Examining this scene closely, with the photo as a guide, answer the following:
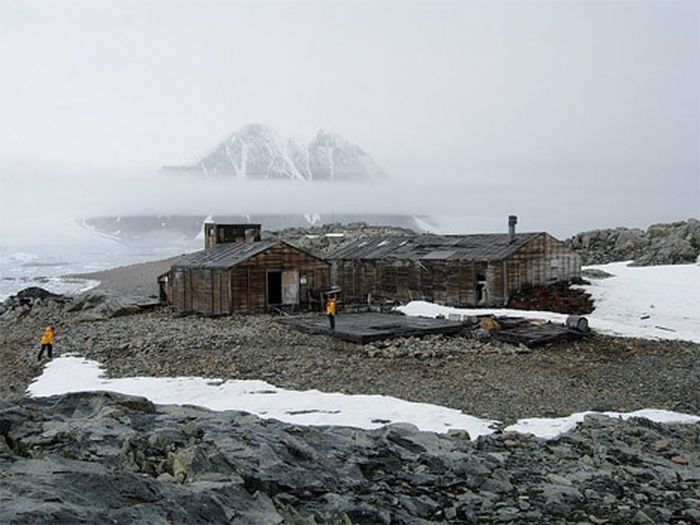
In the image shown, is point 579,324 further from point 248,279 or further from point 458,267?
point 248,279

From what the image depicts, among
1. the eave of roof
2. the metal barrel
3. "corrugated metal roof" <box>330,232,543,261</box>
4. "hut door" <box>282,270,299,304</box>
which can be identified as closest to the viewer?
the metal barrel

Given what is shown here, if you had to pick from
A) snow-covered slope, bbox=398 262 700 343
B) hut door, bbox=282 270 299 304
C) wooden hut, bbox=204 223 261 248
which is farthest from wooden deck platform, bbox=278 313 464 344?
wooden hut, bbox=204 223 261 248

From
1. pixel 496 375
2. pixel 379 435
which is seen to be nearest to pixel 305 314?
pixel 496 375

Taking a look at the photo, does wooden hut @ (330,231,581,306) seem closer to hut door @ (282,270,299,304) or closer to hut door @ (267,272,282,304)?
hut door @ (282,270,299,304)

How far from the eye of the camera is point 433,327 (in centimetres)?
2684

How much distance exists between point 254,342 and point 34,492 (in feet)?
63.7

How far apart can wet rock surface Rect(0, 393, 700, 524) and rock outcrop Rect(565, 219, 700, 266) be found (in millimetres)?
38722

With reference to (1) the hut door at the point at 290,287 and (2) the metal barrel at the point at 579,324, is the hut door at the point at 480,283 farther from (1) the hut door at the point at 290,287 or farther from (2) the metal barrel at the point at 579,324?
(1) the hut door at the point at 290,287

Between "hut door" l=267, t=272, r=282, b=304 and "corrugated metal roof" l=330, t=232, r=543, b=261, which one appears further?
"corrugated metal roof" l=330, t=232, r=543, b=261

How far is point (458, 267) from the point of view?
3609 centimetres

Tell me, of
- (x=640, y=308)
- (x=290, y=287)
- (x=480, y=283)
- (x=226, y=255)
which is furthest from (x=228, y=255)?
(x=640, y=308)

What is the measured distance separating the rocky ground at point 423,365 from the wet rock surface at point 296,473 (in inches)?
184

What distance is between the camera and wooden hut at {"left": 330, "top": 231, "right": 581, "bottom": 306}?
35.0m

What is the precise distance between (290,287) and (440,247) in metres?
9.75
